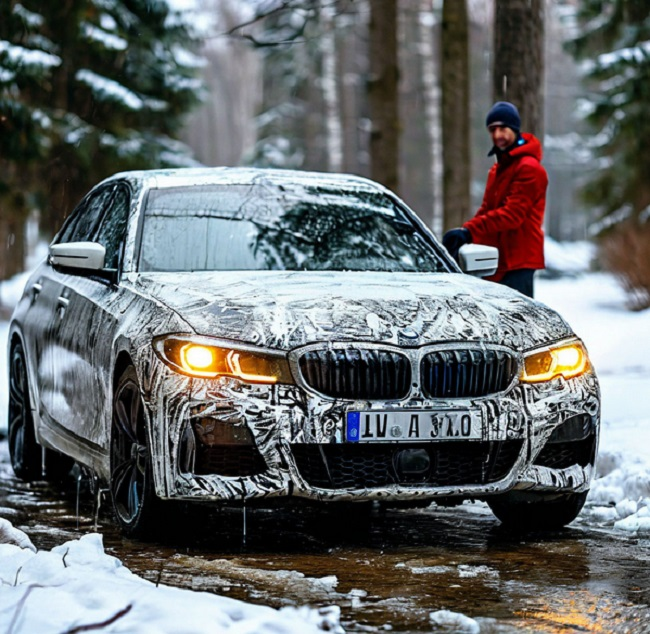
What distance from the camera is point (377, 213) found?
23.5ft

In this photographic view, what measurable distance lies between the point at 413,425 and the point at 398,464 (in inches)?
6.5

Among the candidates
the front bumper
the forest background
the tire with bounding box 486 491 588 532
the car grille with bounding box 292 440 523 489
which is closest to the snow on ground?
the tire with bounding box 486 491 588 532

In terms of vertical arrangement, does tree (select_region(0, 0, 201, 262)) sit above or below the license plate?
above

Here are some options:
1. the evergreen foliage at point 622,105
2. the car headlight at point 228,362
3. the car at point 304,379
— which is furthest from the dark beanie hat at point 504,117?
the evergreen foliage at point 622,105

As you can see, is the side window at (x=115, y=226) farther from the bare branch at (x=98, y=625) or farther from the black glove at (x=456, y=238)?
the bare branch at (x=98, y=625)

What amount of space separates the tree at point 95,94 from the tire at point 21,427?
1184 centimetres

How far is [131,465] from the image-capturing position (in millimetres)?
5773

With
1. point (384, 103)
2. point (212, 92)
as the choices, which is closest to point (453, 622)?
point (384, 103)

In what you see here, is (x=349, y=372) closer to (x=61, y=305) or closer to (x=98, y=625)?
(x=98, y=625)

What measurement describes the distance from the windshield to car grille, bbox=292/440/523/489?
4.45 ft

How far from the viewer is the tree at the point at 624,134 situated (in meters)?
21.5

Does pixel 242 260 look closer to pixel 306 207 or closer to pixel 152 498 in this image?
pixel 306 207

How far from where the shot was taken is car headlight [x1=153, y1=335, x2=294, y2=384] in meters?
5.30

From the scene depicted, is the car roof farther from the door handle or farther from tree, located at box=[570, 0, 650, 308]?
tree, located at box=[570, 0, 650, 308]
